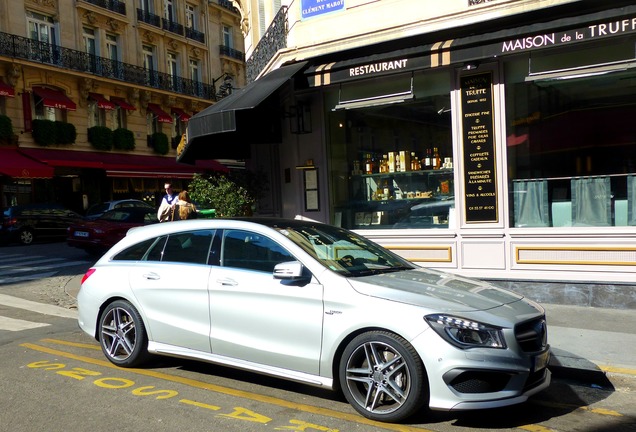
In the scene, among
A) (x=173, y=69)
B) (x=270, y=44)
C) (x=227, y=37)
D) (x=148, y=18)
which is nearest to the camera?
(x=270, y=44)

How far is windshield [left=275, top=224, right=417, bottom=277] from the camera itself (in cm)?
496

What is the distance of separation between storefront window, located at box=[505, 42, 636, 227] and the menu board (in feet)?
0.93

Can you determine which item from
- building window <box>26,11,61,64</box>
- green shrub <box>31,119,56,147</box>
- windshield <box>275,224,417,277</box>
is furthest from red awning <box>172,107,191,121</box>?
windshield <box>275,224,417,277</box>

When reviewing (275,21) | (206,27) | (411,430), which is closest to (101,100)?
(206,27)

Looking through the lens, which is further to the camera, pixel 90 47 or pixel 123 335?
pixel 90 47

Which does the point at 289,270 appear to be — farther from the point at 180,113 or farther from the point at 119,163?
the point at 180,113

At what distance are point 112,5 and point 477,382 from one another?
33252mm

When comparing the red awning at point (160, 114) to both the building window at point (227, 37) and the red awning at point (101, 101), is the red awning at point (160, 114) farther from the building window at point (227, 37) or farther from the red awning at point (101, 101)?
the building window at point (227, 37)

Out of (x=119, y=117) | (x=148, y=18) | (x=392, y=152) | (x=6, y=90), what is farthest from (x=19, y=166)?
(x=392, y=152)

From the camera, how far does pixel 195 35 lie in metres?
38.5

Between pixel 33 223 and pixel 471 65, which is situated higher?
pixel 471 65

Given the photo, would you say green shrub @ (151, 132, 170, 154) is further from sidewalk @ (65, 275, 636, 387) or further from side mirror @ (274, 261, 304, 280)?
side mirror @ (274, 261, 304, 280)

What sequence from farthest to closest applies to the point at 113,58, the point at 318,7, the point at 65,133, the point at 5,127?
the point at 113,58
the point at 65,133
the point at 5,127
the point at 318,7

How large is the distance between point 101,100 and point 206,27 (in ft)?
39.1
